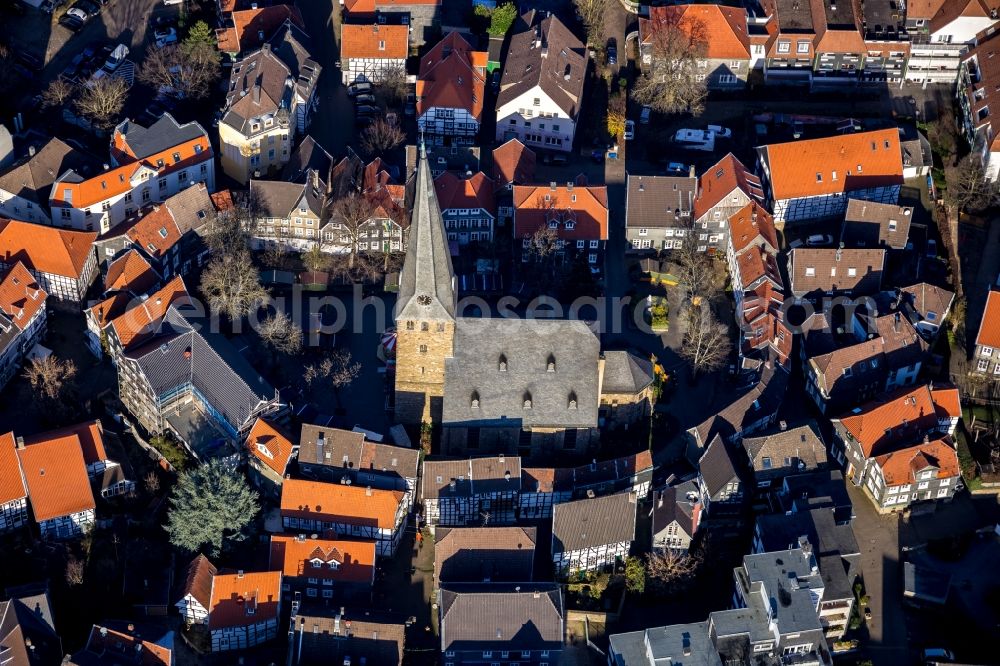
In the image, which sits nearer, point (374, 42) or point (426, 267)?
point (426, 267)

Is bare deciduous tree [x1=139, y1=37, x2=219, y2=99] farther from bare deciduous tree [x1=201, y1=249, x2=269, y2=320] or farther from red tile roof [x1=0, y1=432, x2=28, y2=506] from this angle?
red tile roof [x1=0, y1=432, x2=28, y2=506]

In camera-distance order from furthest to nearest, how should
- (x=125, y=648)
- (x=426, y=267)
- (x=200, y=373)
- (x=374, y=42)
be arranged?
(x=374, y=42) → (x=200, y=373) → (x=426, y=267) → (x=125, y=648)

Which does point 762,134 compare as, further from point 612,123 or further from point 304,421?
point 304,421

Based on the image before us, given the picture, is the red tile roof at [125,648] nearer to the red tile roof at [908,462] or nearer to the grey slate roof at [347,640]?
the grey slate roof at [347,640]

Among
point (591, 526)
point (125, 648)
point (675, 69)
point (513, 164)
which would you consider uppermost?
point (675, 69)

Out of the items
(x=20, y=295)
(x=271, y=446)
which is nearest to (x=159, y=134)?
(x=20, y=295)

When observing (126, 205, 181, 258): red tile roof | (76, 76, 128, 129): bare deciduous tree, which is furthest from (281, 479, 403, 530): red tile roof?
(76, 76, 128, 129): bare deciduous tree

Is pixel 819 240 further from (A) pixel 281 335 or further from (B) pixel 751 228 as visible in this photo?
(A) pixel 281 335

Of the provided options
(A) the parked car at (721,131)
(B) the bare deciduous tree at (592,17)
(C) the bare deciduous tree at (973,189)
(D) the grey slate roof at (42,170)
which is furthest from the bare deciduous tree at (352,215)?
(C) the bare deciduous tree at (973,189)
